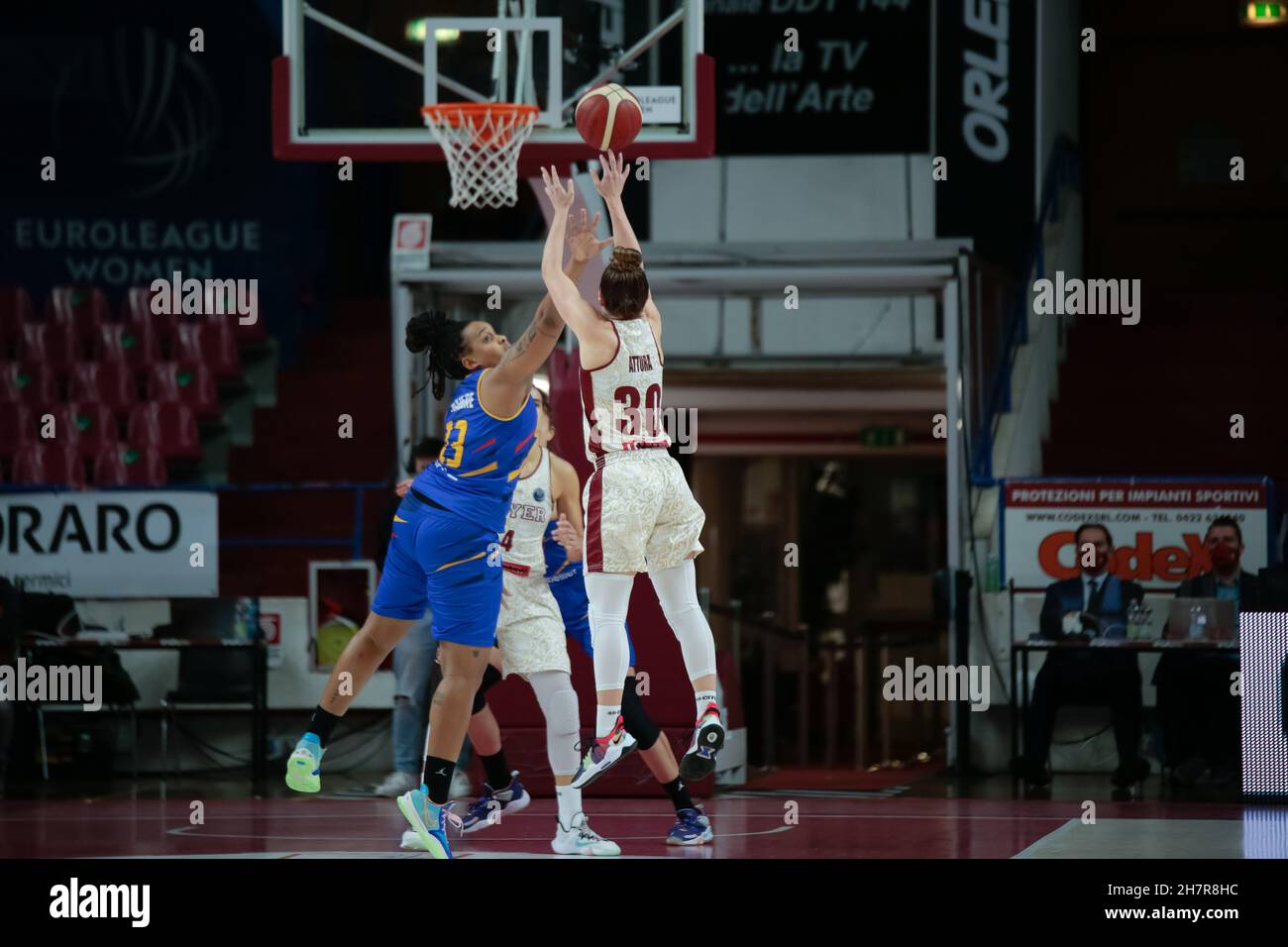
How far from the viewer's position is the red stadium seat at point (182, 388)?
55.4 feet

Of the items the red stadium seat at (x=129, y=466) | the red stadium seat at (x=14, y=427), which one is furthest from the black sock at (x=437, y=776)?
the red stadium seat at (x=14, y=427)

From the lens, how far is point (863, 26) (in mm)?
17531

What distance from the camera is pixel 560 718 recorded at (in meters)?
8.02

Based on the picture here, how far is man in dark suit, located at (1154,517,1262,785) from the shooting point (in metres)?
11.6

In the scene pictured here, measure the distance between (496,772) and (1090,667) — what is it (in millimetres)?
4443

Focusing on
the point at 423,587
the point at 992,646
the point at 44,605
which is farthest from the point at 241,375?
the point at 423,587

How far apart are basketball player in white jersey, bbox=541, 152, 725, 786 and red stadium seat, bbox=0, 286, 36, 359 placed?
1095cm

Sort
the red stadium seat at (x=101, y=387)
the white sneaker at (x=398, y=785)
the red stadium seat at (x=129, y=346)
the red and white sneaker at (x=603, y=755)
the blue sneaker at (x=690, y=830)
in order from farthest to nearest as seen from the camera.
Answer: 1. the red stadium seat at (x=129, y=346)
2. the red stadium seat at (x=101, y=387)
3. the white sneaker at (x=398, y=785)
4. the blue sneaker at (x=690, y=830)
5. the red and white sneaker at (x=603, y=755)

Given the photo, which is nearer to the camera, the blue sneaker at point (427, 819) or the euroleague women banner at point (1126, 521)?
the blue sneaker at point (427, 819)

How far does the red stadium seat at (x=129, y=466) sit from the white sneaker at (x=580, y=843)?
8.99 m

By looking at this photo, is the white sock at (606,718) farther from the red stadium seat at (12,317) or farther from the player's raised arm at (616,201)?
the red stadium seat at (12,317)

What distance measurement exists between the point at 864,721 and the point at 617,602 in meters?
10.2

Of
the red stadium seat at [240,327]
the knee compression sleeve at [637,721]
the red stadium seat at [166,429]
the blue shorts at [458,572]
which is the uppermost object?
the red stadium seat at [240,327]

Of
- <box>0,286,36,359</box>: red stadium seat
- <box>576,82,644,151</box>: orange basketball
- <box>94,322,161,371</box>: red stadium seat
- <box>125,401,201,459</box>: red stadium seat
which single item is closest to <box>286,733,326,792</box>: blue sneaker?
<box>576,82,644,151</box>: orange basketball
